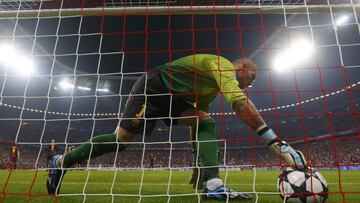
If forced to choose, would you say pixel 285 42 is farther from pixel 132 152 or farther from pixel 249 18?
pixel 132 152

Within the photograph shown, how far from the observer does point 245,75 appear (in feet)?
12.7

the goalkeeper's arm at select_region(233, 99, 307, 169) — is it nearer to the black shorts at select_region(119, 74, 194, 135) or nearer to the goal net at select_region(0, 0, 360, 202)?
the black shorts at select_region(119, 74, 194, 135)

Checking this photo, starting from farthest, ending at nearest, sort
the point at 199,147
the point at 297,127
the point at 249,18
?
the point at 297,127, the point at 249,18, the point at 199,147

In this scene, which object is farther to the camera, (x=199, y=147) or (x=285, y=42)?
(x=285, y=42)

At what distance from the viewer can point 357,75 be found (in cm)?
2936

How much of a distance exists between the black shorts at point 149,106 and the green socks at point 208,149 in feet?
1.33

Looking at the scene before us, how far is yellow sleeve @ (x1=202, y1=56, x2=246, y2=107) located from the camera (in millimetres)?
3295

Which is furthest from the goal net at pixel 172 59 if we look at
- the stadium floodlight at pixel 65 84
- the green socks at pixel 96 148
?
the green socks at pixel 96 148

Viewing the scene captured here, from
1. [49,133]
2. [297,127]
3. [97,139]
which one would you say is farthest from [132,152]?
[97,139]

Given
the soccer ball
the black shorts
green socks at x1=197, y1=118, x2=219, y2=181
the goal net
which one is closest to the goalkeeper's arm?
the soccer ball

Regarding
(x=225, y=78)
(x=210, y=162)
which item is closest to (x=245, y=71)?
(x=225, y=78)

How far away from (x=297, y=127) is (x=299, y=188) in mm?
33811

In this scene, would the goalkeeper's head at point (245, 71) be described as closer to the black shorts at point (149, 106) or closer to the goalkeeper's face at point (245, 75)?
the goalkeeper's face at point (245, 75)

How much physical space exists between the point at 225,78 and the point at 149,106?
41.1 inches
